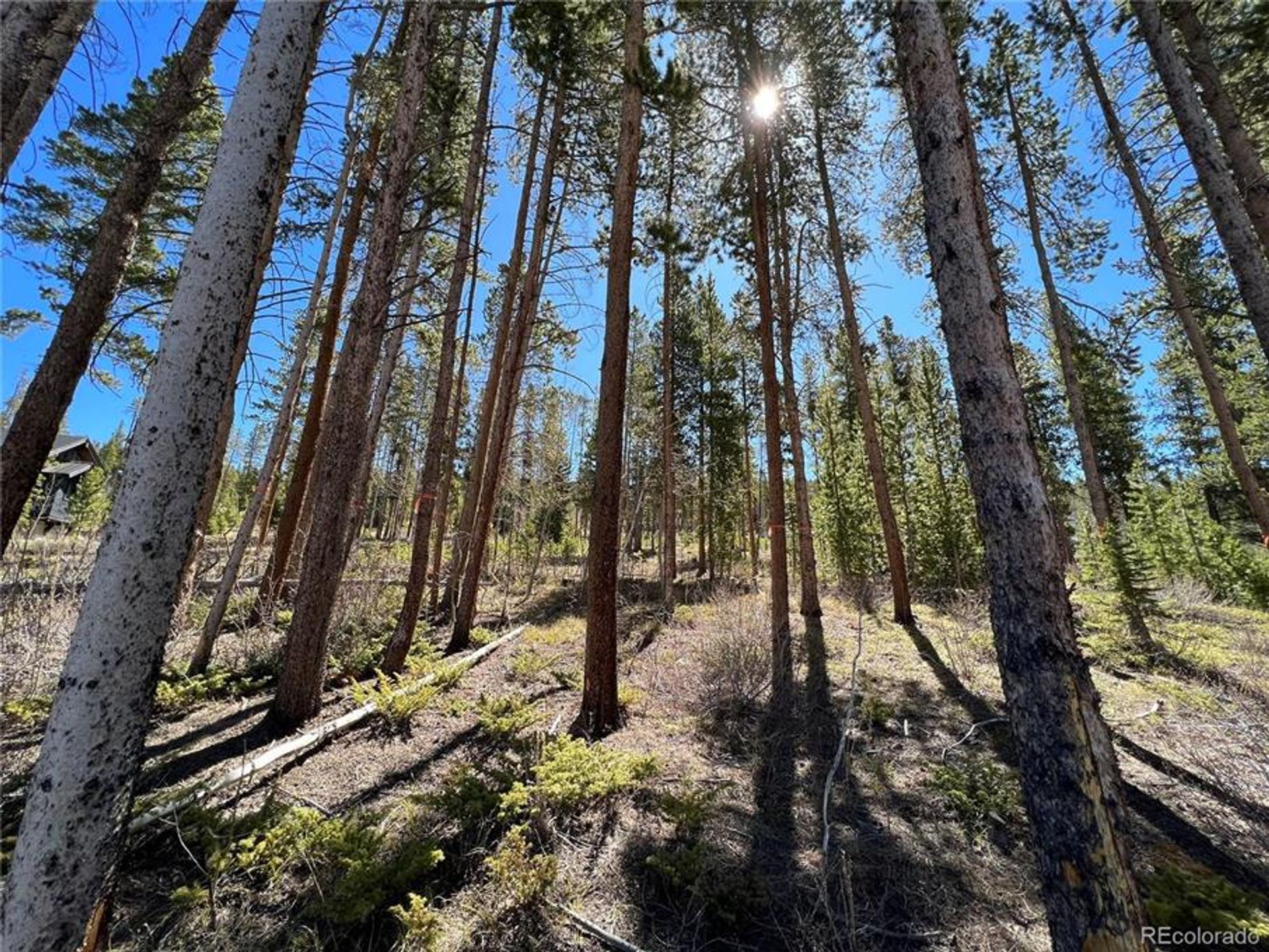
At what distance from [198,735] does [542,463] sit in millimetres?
10192

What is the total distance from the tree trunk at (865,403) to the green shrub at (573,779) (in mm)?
7267

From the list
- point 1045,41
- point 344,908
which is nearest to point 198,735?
point 344,908

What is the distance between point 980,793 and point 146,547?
17.3 feet

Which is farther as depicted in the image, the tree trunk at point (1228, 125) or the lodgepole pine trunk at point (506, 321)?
the lodgepole pine trunk at point (506, 321)

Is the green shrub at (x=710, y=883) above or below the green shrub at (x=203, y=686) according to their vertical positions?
below

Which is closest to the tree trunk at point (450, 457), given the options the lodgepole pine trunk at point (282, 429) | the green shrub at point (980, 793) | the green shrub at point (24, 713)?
the lodgepole pine trunk at point (282, 429)

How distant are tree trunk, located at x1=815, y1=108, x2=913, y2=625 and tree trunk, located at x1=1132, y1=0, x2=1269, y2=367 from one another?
4.76 m

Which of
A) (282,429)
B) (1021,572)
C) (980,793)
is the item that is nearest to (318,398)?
(282,429)

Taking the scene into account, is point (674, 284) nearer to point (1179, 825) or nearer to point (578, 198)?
point (578, 198)

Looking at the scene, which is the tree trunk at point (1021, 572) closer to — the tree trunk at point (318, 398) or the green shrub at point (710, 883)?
the green shrub at point (710, 883)

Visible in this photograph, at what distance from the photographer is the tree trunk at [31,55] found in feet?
11.4

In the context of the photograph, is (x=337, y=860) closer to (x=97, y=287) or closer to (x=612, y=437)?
(x=612, y=437)

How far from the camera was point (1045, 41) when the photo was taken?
8016 millimetres
